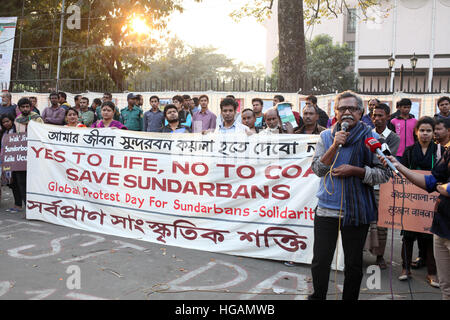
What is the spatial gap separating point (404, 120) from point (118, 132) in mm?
4640

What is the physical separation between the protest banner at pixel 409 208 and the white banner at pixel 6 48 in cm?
1569

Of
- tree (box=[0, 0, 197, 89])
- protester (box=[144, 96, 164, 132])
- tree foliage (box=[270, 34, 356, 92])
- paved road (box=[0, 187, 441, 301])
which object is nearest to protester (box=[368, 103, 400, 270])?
paved road (box=[0, 187, 441, 301])

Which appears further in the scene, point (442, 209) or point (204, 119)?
point (204, 119)

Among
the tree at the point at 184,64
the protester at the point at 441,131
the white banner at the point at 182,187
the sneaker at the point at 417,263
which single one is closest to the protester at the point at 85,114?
the white banner at the point at 182,187

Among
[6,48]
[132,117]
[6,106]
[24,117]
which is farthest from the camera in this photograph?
[6,48]

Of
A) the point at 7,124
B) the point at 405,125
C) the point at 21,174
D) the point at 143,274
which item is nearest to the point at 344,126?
the point at 143,274

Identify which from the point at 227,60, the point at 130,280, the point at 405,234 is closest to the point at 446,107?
the point at 405,234

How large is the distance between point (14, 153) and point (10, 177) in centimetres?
48

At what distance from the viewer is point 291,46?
10.9 m

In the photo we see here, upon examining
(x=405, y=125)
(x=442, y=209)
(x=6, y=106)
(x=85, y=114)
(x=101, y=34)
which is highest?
(x=101, y=34)

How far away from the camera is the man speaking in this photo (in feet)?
10.2

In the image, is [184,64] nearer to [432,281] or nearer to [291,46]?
[291,46]

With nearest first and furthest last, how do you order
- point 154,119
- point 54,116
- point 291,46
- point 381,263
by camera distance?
point 381,263 → point 154,119 → point 54,116 → point 291,46

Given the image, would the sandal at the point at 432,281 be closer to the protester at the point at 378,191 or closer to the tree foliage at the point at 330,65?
the protester at the point at 378,191
